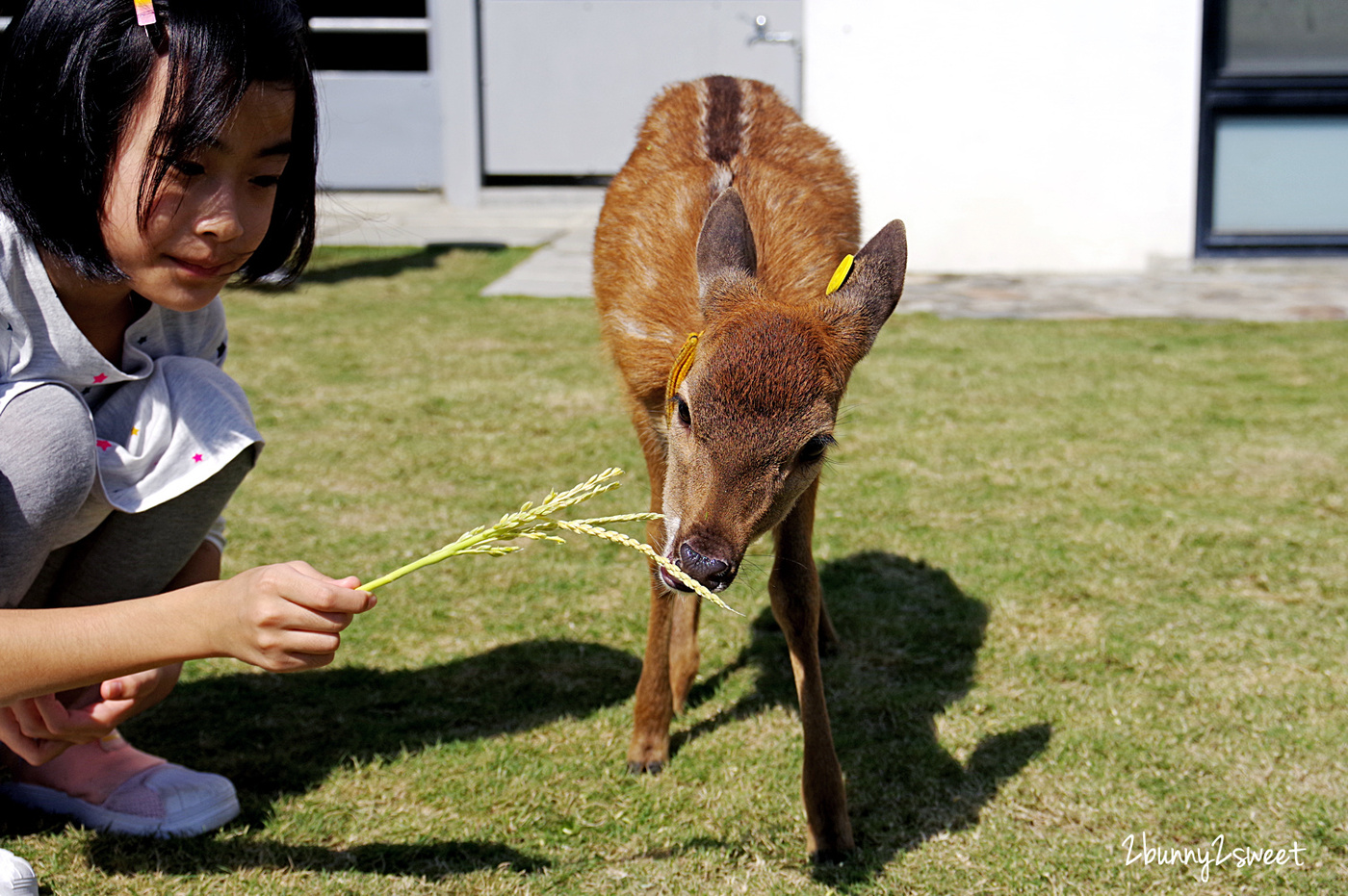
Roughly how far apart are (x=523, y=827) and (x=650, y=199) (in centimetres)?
182

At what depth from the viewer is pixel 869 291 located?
2.96m

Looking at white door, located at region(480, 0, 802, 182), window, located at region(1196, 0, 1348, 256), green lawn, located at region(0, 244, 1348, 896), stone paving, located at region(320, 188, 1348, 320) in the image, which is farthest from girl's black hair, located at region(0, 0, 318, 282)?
white door, located at region(480, 0, 802, 182)

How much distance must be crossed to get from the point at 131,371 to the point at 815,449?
1.59m

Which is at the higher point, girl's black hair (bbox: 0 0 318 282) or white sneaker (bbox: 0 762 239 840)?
girl's black hair (bbox: 0 0 318 282)

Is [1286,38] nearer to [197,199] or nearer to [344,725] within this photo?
[344,725]

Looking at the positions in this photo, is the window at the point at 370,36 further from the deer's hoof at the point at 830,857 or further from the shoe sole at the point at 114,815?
the deer's hoof at the point at 830,857

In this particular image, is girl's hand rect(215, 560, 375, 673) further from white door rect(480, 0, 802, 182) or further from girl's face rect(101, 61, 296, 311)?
white door rect(480, 0, 802, 182)

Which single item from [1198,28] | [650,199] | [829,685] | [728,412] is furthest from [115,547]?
[1198,28]

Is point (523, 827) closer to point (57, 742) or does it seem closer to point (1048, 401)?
point (57, 742)

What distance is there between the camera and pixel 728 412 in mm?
2658

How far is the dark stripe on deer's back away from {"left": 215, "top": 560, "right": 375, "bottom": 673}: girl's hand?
2149mm

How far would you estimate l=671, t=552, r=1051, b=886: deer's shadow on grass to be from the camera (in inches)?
115

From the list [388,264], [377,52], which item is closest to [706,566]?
[388,264]

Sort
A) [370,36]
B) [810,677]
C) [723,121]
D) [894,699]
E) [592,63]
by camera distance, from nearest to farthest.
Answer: [810,677]
[894,699]
[723,121]
[592,63]
[370,36]
